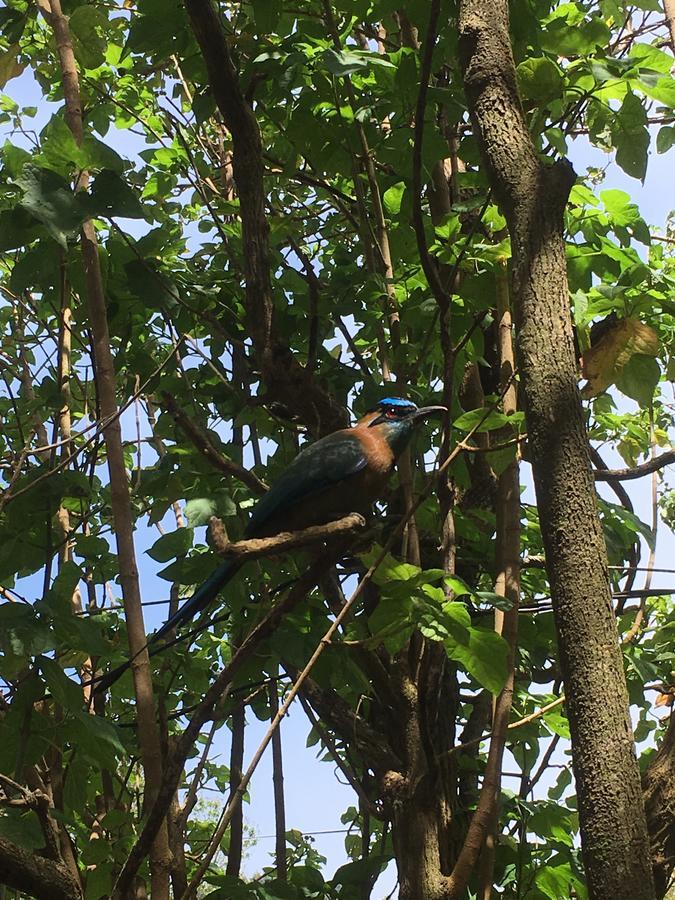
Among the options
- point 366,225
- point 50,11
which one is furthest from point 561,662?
point 50,11

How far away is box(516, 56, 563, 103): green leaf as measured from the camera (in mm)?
2672

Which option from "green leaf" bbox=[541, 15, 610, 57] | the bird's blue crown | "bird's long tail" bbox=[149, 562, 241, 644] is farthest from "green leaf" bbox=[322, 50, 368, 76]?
"bird's long tail" bbox=[149, 562, 241, 644]

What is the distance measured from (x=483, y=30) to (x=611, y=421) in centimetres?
204

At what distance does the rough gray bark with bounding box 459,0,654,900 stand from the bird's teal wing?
1.17 meters

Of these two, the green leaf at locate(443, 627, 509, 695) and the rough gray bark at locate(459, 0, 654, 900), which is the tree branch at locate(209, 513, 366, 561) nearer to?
the green leaf at locate(443, 627, 509, 695)

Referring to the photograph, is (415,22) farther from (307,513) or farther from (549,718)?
(549,718)

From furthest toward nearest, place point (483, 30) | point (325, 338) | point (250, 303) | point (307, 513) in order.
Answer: point (325, 338), point (307, 513), point (250, 303), point (483, 30)

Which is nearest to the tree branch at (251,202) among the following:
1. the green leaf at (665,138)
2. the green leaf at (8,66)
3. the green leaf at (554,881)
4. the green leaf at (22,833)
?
the green leaf at (8,66)

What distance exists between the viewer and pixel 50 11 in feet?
10.2

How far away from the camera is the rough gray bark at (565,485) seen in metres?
1.42

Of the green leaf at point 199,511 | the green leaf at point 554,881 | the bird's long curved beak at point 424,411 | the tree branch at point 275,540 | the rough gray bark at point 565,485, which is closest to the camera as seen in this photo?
the rough gray bark at point 565,485

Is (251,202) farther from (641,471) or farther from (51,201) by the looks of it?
(641,471)

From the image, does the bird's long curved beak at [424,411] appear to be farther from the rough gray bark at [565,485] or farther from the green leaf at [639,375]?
the rough gray bark at [565,485]

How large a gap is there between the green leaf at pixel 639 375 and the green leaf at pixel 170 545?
4.69 ft
